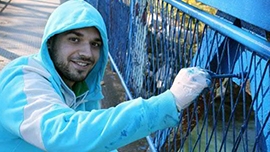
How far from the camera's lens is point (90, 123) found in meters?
1.59

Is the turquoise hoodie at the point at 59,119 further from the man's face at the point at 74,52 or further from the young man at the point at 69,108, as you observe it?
the man's face at the point at 74,52

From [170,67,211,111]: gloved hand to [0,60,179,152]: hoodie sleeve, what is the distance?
3cm

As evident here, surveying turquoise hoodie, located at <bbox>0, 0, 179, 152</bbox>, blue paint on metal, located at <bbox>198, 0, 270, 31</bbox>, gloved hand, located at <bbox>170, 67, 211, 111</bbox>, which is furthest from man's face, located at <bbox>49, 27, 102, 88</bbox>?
blue paint on metal, located at <bbox>198, 0, 270, 31</bbox>

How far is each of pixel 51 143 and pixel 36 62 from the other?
1.74 ft

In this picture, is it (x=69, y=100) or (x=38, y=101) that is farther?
(x=69, y=100)

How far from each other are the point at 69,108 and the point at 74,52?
0.46m

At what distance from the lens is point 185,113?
2.53 meters

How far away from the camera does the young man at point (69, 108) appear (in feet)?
5.20

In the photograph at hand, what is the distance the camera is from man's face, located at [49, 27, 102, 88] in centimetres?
209

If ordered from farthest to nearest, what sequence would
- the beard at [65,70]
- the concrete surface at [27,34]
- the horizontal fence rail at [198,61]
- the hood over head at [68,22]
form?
the concrete surface at [27,34]
the beard at [65,70]
the hood over head at [68,22]
the horizontal fence rail at [198,61]

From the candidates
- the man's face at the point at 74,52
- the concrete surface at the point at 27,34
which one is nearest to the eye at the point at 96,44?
the man's face at the point at 74,52

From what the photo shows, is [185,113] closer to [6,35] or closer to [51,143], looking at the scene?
[51,143]

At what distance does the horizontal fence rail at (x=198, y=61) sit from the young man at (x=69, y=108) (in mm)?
225

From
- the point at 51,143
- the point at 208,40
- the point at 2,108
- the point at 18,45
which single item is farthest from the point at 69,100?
the point at 18,45
